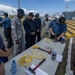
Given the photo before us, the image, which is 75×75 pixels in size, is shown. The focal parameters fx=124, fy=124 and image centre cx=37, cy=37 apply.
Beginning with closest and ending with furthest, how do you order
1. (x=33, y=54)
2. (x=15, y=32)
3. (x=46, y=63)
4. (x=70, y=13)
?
1. (x=46, y=63)
2. (x=33, y=54)
3. (x=15, y=32)
4. (x=70, y=13)


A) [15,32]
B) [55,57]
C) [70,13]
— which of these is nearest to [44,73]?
[55,57]

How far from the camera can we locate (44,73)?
1834mm

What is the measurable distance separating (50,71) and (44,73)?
132mm

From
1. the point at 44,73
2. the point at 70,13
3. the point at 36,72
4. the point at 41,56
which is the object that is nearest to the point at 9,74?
the point at 36,72

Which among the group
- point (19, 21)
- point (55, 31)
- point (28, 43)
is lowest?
point (28, 43)

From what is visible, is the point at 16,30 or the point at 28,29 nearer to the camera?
the point at 16,30

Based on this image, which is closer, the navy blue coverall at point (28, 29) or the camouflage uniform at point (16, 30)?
the camouflage uniform at point (16, 30)

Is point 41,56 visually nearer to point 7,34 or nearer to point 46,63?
point 46,63

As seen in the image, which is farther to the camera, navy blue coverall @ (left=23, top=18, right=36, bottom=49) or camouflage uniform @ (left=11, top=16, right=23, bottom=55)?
navy blue coverall @ (left=23, top=18, right=36, bottom=49)

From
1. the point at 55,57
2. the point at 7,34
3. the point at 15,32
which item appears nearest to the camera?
the point at 55,57

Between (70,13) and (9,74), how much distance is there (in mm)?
22865

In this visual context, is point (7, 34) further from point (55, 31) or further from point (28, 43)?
point (55, 31)

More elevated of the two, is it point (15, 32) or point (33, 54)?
point (15, 32)

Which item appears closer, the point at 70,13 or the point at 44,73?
the point at 44,73
